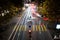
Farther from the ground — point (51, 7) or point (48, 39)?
point (51, 7)

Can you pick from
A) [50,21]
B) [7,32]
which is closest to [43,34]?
[7,32]

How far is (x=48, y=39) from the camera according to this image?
40.6 meters

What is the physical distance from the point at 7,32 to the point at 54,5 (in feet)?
73.1

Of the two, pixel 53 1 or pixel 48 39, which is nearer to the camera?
pixel 48 39

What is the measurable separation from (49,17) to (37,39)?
76.4 feet

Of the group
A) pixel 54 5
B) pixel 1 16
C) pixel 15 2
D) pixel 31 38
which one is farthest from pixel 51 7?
pixel 15 2

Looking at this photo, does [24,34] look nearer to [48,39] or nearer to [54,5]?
[48,39]

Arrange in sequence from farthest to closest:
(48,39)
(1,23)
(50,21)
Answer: (50,21), (1,23), (48,39)

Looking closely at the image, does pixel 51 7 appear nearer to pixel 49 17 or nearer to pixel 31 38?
pixel 49 17

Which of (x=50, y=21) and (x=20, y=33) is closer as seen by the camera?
(x=20, y=33)

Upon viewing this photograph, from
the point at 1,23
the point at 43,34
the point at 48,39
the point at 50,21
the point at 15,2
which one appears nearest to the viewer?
the point at 48,39

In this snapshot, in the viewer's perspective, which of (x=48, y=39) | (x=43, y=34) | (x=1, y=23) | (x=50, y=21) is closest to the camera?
(x=48, y=39)

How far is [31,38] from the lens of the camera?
41656 millimetres

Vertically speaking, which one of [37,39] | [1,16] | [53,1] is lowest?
[37,39]
